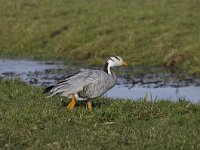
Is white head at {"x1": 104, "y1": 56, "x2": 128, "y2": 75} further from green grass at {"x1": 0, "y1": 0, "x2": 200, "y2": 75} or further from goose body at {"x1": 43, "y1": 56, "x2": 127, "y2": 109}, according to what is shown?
green grass at {"x1": 0, "y1": 0, "x2": 200, "y2": 75}

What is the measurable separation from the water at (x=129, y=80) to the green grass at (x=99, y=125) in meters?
4.13

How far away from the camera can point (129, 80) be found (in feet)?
68.2

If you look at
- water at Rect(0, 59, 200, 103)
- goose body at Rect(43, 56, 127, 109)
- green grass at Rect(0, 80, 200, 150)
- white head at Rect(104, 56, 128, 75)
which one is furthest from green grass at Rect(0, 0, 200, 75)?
goose body at Rect(43, 56, 127, 109)

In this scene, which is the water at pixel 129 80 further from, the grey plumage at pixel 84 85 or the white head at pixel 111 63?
the grey plumage at pixel 84 85

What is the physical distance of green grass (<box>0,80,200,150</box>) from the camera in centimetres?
881

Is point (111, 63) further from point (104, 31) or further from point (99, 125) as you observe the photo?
point (104, 31)

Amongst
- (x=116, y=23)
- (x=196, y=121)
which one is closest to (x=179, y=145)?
(x=196, y=121)

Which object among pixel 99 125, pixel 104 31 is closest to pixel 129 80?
pixel 104 31

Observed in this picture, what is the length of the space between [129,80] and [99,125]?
1064 cm

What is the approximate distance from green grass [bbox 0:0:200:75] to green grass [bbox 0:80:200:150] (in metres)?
10.7

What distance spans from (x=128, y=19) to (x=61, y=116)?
19722mm

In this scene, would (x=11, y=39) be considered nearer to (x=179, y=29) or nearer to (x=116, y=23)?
(x=116, y=23)

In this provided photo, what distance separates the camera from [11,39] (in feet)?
101

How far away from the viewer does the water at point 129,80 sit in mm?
17406
